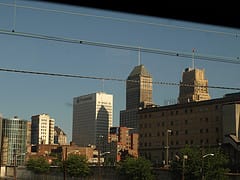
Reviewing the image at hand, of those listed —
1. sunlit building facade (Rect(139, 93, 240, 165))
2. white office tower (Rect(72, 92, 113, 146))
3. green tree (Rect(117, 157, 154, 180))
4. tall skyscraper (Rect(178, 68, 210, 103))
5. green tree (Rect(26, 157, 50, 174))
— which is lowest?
green tree (Rect(26, 157, 50, 174))

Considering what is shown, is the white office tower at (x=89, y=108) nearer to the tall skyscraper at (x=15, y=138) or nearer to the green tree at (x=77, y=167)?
the tall skyscraper at (x=15, y=138)

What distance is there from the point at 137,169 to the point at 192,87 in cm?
8638

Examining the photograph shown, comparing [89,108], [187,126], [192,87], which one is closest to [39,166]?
[187,126]

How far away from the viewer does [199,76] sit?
501ft

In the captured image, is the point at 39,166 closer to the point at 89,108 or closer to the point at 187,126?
the point at 187,126

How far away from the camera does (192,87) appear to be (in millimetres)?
152875

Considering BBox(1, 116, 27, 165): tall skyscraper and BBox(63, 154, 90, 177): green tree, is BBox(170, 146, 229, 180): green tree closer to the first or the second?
BBox(63, 154, 90, 177): green tree

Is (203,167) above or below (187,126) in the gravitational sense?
below

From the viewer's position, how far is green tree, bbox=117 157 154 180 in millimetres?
68650

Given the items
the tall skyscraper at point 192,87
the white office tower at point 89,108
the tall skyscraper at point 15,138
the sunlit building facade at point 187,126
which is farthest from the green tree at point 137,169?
the tall skyscraper at point 15,138

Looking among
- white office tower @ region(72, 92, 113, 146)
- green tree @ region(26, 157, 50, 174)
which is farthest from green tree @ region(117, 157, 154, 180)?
white office tower @ region(72, 92, 113, 146)

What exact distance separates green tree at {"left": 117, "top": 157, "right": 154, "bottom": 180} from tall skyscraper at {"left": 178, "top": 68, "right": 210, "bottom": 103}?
74.8m


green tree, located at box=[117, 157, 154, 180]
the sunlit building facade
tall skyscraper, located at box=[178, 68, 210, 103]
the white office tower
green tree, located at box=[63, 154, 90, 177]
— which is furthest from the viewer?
the white office tower

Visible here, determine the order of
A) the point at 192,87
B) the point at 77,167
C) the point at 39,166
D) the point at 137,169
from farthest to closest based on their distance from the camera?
the point at 192,87 → the point at 39,166 → the point at 77,167 → the point at 137,169
